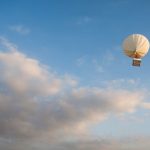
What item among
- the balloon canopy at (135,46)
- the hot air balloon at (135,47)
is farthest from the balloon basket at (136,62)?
the balloon canopy at (135,46)

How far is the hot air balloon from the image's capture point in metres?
106

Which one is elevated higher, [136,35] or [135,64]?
[136,35]

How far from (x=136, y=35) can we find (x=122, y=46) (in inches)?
192

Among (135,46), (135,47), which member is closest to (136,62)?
(135,47)

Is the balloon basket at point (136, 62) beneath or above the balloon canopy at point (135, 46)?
beneath

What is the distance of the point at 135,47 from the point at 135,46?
0.27 metres

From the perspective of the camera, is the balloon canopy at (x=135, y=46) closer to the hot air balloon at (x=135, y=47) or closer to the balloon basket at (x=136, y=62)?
the hot air balloon at (x=135, y=47)

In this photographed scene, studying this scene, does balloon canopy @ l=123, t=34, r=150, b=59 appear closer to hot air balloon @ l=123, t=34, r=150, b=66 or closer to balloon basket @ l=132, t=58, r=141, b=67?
hot air balloon @ l=123, t=34, r=150, b=66

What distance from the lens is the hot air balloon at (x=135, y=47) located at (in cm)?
10620

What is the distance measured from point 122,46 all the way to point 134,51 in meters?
3.47

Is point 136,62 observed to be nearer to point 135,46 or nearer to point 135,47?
point 135,47

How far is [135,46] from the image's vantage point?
106125mm

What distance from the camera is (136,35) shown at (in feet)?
354

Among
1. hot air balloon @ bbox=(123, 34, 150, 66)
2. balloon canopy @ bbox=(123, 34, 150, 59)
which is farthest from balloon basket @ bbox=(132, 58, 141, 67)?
balloon canopy @ bbox=(123, 34, 150, 59)
